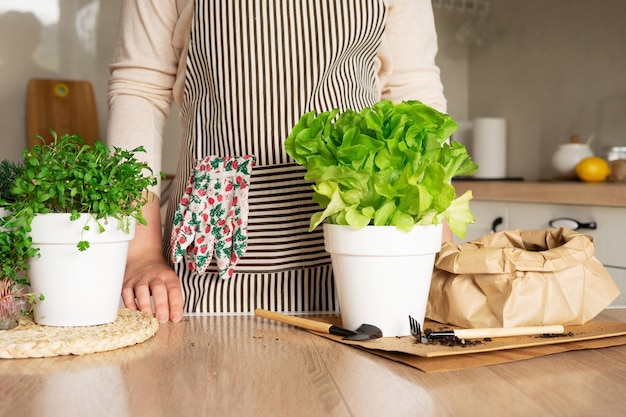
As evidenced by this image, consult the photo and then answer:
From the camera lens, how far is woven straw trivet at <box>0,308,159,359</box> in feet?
2.43

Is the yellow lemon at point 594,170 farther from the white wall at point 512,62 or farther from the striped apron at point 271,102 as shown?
the striped apron at point 271,102

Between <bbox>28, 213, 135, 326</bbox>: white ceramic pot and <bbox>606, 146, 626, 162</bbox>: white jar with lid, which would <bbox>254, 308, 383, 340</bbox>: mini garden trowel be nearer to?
<bbox>28, 213, 135, 326</bbox>: white ceramic pot

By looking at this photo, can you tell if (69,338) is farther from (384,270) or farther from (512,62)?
(512,62)

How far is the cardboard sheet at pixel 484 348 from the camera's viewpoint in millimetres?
697

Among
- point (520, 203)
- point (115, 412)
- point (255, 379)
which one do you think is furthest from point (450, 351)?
point (520, 203)

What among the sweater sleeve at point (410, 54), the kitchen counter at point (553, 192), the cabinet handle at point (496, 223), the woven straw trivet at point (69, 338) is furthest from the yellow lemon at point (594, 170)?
the woven straw trivet at point (69, 338)

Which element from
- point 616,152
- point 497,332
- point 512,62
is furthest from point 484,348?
point 512,62

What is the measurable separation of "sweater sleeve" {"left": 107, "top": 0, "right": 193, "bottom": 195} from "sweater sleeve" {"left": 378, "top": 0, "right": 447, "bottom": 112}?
0.33 metres

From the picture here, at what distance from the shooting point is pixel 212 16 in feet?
3.76

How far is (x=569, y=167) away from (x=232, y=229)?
205cm

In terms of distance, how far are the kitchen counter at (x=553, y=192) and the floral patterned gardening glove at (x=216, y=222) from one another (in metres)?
1.46

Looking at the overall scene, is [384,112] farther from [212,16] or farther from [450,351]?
[212,16]

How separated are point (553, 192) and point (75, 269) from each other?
1.92 m

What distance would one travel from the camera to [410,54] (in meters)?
1.26
